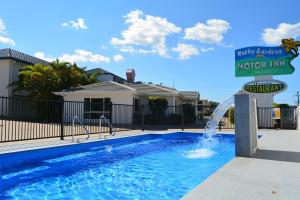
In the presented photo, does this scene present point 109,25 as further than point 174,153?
Yes

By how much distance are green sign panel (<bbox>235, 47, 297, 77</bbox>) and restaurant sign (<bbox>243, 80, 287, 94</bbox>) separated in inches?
37.2

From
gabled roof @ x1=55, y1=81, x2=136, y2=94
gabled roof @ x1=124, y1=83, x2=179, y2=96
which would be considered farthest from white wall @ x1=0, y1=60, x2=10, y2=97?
gabled roof @ x1=124, y1=83, x2=179, y2=96

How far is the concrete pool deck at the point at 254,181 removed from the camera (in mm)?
4043

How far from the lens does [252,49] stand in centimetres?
1917

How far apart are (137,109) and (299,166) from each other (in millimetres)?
18481

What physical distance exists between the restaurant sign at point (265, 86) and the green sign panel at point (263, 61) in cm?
94

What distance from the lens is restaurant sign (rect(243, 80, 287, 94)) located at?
678 inches

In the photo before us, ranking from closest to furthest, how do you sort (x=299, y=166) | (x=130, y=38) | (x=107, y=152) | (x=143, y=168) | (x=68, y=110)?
(x=299, y=166) → (x=143, y=168) → (x=107, y=152) → (x=130, y=38) → (x=68, y=110)

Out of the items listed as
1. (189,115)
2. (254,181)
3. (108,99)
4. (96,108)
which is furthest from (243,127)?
(189,115)

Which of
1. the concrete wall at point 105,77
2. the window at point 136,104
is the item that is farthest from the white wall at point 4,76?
the concrete wall at point 105,77

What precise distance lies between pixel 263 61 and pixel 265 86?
1.86 meters

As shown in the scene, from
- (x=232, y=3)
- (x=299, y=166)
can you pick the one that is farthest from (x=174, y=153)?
(x=232, y=3)

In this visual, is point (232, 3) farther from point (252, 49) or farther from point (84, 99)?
point (84, 99)

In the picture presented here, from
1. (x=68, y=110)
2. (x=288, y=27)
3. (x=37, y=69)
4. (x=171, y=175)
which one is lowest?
(x=171, y=175)
